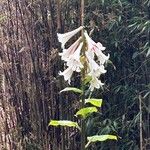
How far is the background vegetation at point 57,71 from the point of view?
3096 mm

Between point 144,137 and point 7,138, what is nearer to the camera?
point 144,137

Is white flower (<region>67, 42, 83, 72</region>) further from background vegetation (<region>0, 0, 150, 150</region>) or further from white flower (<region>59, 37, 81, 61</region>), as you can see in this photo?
background vegetation (<region>0, 0, 150, 150</region>)

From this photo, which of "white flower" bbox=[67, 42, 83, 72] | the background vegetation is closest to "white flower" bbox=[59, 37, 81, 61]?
"white flower" bbox=[67, 42, 83, 72]

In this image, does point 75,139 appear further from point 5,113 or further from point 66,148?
point 5,113

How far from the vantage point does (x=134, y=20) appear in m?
3.15

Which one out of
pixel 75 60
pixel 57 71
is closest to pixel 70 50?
pixel 75 60

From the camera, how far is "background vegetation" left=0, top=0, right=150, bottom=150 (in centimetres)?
310

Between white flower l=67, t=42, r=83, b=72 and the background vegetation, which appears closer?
white flower l=67, t=42, r=83, b=72

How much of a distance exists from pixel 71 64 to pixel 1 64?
2.01 m

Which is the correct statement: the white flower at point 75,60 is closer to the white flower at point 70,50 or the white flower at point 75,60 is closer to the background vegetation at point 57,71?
the white flower at point 70,50

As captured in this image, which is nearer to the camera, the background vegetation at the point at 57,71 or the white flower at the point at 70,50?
the white flower at the point at 70,50

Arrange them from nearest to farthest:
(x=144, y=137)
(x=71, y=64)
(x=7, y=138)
A: (x=71, y=64) → (x=144, y=137) → (x=7, y=138)

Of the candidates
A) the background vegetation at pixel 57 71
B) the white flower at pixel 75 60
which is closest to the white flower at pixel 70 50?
the white flower at pixel 75 60

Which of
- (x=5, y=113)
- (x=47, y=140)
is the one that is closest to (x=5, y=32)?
(x=5, y=113)
